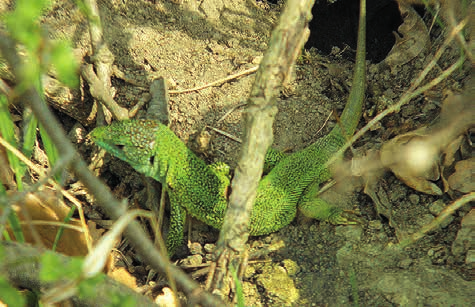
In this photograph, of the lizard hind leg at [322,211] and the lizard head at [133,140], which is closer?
the lizard head at [133,140]

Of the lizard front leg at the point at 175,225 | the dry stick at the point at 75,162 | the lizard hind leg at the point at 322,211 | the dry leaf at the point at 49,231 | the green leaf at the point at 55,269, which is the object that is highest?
the lizard hind leg at the point at 322,211

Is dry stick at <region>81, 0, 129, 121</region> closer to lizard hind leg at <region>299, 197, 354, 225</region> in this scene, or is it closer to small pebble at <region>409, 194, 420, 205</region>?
lizard hind leg at <region>299, 197, 354, 225</region>

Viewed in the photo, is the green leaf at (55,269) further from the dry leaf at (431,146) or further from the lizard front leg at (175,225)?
the dry leaf at (431,146)

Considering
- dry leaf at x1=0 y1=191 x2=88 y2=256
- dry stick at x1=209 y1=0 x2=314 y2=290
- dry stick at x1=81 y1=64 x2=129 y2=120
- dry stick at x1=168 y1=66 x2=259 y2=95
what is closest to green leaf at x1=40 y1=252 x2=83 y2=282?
dry stick at x1=209 y1=0 x2=314 y2=290

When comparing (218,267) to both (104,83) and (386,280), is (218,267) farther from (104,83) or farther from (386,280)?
(104,83)

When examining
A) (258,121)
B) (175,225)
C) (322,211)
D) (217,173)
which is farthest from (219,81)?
(258,121)

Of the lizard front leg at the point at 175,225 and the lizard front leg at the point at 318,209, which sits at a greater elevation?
the lizard front leg at the point at 318,209

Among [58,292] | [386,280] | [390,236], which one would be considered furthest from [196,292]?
[390,236]

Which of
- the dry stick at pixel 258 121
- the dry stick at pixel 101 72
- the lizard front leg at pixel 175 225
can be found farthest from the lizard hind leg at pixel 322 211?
the dry stick at pixel 101 72
